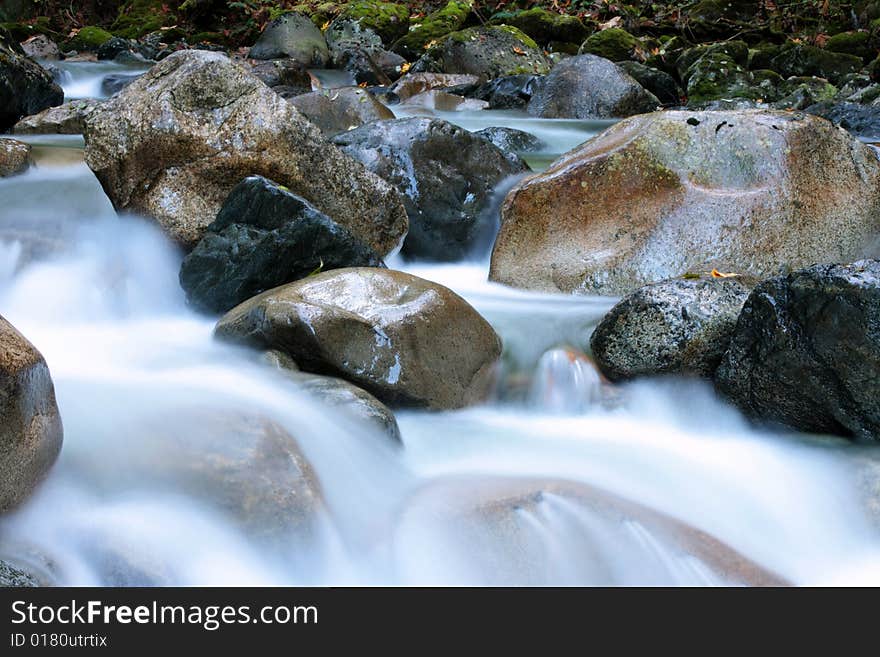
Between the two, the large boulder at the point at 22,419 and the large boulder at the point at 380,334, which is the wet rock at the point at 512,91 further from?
the large boulder at the point at 22,419

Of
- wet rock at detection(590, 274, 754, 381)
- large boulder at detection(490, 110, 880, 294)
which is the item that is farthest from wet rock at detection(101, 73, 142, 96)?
wet rock at detection(590, 274, 754, 381)

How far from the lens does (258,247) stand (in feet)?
16.8

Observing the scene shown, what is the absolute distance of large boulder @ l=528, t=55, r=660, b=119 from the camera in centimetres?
1138

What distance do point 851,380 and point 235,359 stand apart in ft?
9.66

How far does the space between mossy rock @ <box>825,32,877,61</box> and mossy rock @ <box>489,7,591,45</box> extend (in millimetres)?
4428

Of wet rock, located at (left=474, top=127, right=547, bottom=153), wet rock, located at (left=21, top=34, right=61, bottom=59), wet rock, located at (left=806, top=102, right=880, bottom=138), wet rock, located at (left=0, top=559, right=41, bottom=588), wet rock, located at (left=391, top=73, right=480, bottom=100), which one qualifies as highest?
wet rock, located at (left=0, top=559, right=41, bottom=588)

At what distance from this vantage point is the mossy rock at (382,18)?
17266 millimetres

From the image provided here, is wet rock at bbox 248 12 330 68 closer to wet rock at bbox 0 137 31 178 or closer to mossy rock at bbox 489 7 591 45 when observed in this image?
mossy rock at bbox 489 7 591 45

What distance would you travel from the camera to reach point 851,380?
147 inches

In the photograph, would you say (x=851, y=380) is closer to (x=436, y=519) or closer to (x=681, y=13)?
(x=436, y=519)

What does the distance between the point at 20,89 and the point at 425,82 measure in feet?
19.7

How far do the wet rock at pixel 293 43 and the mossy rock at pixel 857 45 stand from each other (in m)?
8.93

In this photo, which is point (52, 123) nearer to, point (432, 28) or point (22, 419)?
point (22, 419)
